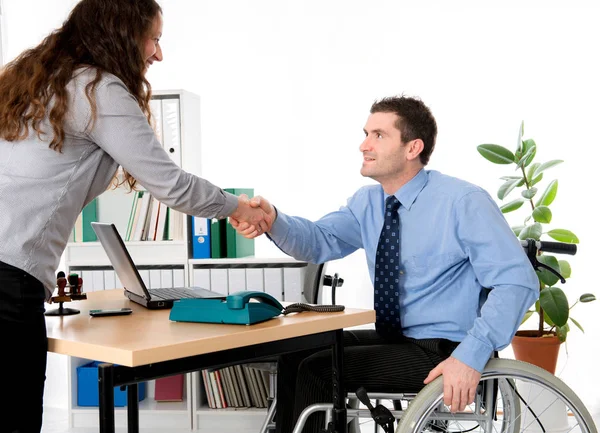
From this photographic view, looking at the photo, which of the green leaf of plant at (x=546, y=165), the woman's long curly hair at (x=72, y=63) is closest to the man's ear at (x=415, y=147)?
the woman's long curly hair at (x=72, y=63)

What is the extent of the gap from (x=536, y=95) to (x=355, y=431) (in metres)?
1.97

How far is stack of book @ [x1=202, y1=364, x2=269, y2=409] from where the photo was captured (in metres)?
3.21

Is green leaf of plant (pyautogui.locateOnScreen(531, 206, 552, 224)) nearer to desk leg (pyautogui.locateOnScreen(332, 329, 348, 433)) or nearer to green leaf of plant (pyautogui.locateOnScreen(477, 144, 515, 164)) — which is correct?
green leaf of plant (pyautogui.locateOnScreen(477, 144, 515, 164))

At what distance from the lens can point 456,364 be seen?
1621mm

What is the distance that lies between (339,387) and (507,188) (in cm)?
177

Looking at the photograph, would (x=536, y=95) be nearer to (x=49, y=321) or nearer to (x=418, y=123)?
(x=418, y=123)

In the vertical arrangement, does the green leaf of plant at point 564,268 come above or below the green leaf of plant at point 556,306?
above

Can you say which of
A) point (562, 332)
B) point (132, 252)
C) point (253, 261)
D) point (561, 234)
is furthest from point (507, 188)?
point (132, 252)

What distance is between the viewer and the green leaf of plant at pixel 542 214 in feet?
10.3

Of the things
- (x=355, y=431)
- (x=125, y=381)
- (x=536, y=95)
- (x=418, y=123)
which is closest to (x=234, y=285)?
(x=355, y=431)

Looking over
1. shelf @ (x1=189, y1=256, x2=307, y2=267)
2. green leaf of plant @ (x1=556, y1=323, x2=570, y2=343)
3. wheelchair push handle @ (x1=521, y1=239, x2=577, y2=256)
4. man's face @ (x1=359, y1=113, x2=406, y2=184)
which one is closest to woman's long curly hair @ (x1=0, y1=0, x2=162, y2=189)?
man's face @ (x1=359, y1=113, x2=406, y2=184)

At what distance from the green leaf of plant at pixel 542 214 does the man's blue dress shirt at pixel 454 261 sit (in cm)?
126

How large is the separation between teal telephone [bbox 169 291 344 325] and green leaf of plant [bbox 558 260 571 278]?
189cm

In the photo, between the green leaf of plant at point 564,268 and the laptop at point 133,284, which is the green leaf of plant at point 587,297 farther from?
the laptop at point 133,284
